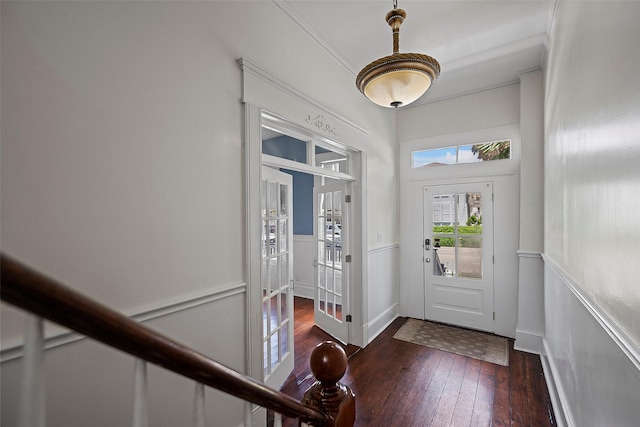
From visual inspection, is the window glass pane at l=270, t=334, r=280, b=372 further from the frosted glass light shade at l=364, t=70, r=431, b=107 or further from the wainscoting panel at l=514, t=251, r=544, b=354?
the wainscoting panel at l=514, t=251, r=544, b=354

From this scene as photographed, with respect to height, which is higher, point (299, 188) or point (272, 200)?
point (299, 188)

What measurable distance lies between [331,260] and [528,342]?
2.29 meters

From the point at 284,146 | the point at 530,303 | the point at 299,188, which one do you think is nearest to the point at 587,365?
the point at 530,303

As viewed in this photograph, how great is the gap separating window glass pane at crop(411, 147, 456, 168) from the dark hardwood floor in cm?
230

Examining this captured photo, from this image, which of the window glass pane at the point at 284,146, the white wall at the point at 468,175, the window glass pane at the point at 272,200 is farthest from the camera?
the window glass pane at the point at 284,146

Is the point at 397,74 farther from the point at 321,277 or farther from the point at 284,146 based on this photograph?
the point at 284,146

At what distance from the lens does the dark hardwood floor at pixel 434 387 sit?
209 cm

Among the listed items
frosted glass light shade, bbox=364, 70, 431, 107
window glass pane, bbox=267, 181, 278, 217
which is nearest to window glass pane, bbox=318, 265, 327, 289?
window glass pane, bbox=267, 181, 278, 217

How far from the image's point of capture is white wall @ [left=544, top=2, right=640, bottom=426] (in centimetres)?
93

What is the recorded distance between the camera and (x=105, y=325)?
0.43 meters

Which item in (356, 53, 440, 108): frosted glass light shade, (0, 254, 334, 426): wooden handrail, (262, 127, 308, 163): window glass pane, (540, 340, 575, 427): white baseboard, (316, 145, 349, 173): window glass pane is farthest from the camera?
(262, 127, 308, 163): window glass pane

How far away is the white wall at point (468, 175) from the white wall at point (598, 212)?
52.6 inches

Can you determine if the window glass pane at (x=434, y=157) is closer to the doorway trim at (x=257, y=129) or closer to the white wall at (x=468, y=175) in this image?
the white wall at (x=468, y=175)

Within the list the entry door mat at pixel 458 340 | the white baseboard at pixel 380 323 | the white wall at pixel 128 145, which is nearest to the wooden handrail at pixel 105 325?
the white wall at pixel 128 145
